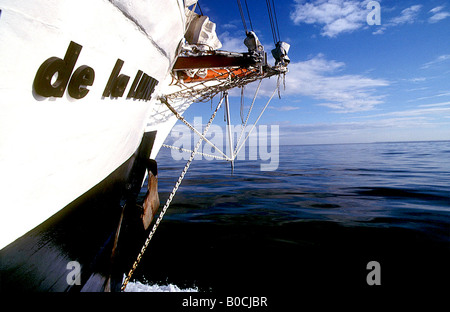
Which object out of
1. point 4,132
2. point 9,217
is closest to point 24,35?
point 4,132

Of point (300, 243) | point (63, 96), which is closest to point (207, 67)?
point (63, 96)

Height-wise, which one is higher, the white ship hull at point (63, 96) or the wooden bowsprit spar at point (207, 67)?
the wooden bowsprit spar at point (207, 67)

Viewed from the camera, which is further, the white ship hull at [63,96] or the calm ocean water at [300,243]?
the calm ocean water at [300,243]

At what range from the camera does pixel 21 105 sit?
151cm

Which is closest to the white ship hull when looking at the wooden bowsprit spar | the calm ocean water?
the wooden bowsprit spar

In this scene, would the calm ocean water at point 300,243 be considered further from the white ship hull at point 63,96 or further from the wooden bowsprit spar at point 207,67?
the white ship hull at point 63,96

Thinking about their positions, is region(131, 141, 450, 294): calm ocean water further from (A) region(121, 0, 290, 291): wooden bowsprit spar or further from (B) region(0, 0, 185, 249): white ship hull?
(B) region(0, 0, 185, 249): white ship hull

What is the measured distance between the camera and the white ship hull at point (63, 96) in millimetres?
1398

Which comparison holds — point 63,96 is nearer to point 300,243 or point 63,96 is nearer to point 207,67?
point 207,67

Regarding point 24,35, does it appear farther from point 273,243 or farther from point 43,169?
point 273,243

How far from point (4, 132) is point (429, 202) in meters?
10.3

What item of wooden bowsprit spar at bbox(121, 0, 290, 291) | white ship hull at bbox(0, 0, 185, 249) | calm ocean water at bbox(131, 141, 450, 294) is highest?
wooden bowsprit spar at bbox(121, 0, 290, 291)

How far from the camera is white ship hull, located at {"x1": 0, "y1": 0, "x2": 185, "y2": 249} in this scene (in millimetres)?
1398

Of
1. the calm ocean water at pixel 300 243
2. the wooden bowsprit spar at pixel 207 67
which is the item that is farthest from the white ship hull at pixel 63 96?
the calm ocean water at pixel 300 243
